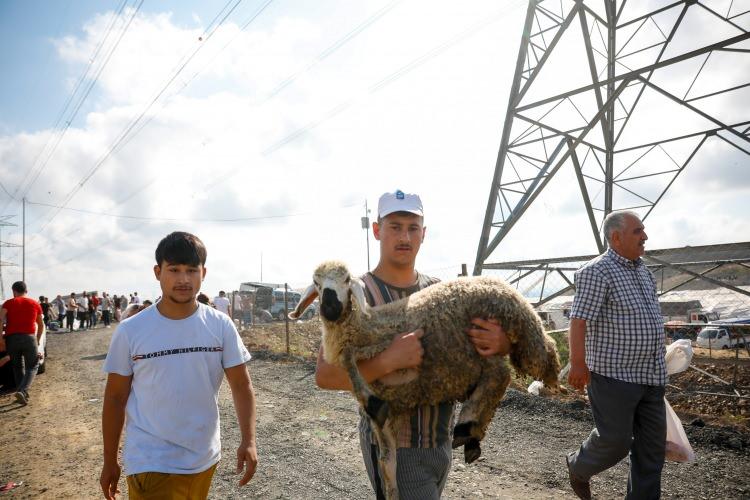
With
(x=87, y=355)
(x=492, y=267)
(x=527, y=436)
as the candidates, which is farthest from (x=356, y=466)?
(x=87, y=355)

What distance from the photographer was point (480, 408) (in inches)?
87.5

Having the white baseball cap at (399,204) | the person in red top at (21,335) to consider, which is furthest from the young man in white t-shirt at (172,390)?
the person in red top at (21,335)

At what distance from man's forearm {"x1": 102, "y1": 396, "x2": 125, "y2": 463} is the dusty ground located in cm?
226

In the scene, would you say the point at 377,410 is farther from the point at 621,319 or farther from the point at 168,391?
the point at 621,319

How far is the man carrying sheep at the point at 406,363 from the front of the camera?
2.15 m

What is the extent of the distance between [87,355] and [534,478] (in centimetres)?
1532

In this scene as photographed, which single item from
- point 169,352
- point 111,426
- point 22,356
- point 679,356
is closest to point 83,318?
point 22,356

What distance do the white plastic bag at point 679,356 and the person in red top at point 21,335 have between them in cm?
1018

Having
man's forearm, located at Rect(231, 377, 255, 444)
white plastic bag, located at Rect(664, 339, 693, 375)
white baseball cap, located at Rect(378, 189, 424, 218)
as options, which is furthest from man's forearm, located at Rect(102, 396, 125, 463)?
white plastic bag, located at Rect(664, 339, 693, 375)

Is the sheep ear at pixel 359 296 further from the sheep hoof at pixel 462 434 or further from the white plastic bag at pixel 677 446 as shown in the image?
the white plastic bag at pixel 677 446

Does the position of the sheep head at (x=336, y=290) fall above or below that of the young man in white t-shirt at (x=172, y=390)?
above

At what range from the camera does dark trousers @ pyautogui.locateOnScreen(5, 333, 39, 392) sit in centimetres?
840

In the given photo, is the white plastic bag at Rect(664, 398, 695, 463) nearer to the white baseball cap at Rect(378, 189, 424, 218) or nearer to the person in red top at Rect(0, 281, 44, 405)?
the white baseball cap at Rect(378, 189, 424, 218)

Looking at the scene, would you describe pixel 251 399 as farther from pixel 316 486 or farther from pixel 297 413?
pixel 297 413
